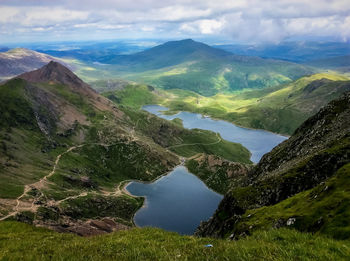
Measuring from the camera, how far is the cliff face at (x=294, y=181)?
73938 millimetres

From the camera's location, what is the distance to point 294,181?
105812mm

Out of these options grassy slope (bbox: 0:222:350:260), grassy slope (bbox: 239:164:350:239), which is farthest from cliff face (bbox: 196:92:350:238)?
grassy slope (bbox: 0:222:350:260)

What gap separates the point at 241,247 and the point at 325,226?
28.3 meters

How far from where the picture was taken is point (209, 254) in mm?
26359

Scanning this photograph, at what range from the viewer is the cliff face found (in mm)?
73938

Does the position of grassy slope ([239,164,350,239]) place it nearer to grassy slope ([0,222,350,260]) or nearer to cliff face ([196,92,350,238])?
cliff face ([196,92,350,238])

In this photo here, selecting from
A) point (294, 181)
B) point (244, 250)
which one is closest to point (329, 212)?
point (244, 250)

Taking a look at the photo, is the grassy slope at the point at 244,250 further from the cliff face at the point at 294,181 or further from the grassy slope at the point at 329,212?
the cliff face at the point at 294,181

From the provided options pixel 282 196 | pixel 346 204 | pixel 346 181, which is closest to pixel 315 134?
pixel 282 196

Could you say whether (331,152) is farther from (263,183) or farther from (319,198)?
(319,198)

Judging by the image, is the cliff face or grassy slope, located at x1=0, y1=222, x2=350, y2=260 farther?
the cliff face

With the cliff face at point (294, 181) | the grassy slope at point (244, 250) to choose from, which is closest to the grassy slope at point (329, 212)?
the cliff face at point (294, 181)

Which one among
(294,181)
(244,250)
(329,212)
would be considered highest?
(244,250)

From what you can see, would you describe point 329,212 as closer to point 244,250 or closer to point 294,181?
point 244,250
